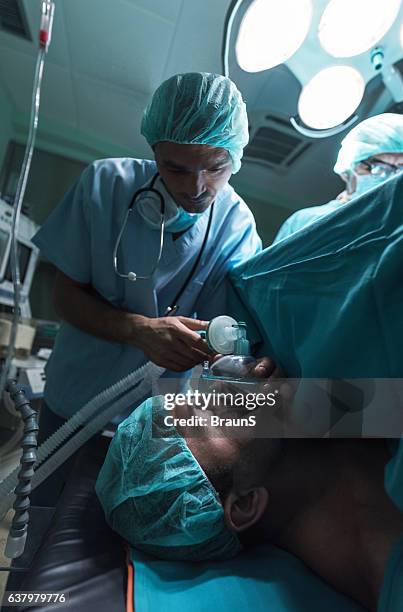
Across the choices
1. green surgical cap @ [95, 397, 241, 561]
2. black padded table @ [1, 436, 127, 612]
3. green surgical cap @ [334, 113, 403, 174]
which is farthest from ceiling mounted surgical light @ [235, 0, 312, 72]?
black padded table @ [1, 436, 127, 612]

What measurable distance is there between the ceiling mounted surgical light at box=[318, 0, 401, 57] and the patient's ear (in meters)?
1.02

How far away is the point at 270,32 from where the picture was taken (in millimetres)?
814

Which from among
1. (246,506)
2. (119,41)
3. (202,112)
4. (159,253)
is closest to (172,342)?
(159,253)

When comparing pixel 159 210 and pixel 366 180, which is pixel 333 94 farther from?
pixel 159 210

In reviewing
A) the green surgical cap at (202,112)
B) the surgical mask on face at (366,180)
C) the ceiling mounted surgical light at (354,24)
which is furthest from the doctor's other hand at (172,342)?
the ceiling mounted surgical light at (354,24)

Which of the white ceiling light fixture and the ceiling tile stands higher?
the ceiling tile

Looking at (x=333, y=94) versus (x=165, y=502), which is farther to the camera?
(x=333, y=94)

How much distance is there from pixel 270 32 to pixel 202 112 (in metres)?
0.27

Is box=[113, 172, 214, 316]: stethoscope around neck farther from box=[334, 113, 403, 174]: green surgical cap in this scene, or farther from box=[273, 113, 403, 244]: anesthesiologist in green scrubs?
box=[334, 113, 403, 174]: green surgical cap

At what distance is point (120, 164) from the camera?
3.21ft

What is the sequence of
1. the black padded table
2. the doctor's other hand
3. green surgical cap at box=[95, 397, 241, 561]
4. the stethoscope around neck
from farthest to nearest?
the stethoscope around neck, the doctor's other hand, green surgical cap at box=[95, 397, 241, 561], the black padded table

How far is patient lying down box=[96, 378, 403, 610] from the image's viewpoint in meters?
0.58

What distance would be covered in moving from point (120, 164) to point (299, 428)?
2.72ft

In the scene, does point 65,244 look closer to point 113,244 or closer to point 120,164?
point 113,244
